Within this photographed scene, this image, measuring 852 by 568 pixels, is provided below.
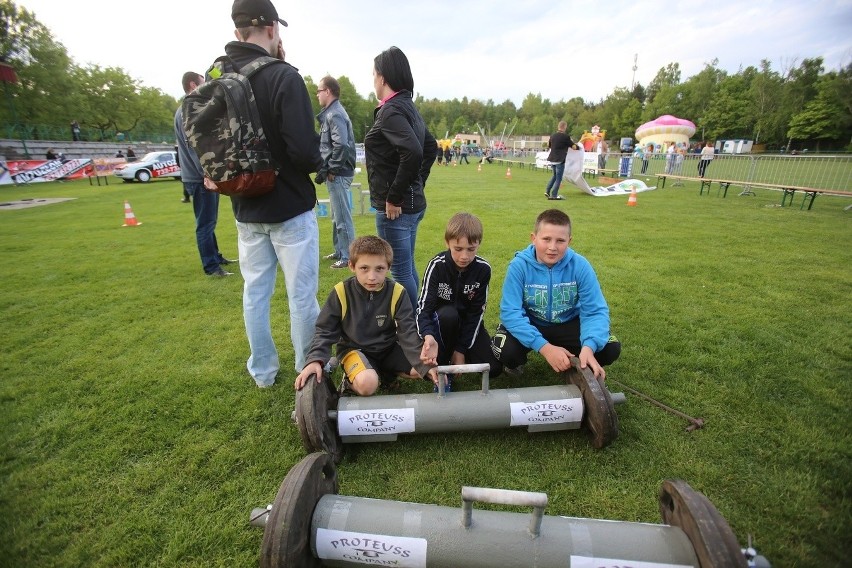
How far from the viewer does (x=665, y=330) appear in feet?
13.4

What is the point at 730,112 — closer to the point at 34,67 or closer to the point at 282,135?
the point at 282,135

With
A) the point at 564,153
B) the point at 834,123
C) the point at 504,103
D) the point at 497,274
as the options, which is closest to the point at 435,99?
the point at 504,103

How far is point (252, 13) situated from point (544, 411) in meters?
3.11

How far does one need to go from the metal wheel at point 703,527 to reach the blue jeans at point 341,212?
5250mm

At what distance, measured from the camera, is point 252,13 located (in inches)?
102

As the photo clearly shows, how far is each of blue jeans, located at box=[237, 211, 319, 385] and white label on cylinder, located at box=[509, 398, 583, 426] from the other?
168 cm

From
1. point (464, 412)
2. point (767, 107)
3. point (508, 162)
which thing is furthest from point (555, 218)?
point (767, 107)

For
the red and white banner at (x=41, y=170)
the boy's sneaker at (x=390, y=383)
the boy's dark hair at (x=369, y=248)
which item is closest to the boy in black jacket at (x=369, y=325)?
the boy's dark hair at (x=369, y=248)

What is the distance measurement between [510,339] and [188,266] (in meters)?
5.84

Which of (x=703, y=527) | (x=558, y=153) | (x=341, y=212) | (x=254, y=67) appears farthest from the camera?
(x=558, y=153)

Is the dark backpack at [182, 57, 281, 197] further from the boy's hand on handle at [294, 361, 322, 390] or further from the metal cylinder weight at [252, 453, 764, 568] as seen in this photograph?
the metal cylinder weight at [252, 453, 764, 568]

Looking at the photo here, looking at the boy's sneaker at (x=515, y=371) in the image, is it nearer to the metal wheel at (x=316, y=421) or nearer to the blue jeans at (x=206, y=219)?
the metal wheel at (x=316, y=421)

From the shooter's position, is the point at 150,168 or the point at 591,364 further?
the point at 150,168

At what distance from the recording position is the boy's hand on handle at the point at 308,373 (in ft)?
8.02
